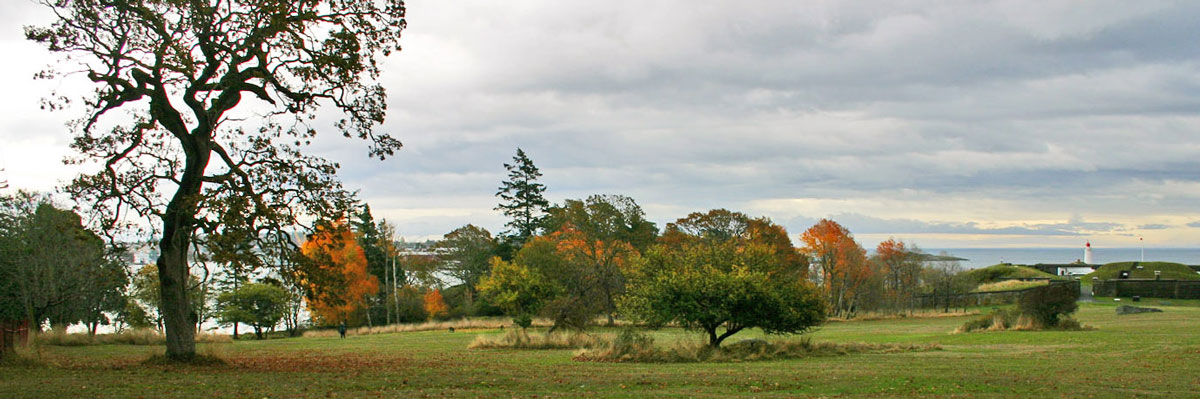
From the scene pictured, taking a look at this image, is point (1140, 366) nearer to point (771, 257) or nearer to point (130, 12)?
point (771, 257)

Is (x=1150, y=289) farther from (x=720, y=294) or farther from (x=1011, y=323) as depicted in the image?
(x=720, y=294)

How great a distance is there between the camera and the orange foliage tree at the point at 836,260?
225 feet

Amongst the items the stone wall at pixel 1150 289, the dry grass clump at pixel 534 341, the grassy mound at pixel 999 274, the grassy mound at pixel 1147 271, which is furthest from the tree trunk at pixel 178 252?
the grassy mound at pixel 1147 271

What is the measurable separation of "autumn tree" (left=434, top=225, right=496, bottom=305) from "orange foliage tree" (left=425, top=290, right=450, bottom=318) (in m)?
8.55

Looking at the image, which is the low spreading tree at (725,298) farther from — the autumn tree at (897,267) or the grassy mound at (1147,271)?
the grassy mound at (1147,271)

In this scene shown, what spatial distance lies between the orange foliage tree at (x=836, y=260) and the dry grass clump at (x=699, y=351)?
141 feet

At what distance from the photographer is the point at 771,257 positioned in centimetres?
2630

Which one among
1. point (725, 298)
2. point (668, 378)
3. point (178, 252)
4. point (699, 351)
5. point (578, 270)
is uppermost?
point (178, 252)

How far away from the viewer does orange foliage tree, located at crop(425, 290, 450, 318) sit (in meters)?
67.1

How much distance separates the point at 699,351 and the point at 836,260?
49.7 m

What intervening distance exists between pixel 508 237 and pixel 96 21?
63601 millimetres

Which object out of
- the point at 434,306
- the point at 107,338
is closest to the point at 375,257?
the point at 434,306

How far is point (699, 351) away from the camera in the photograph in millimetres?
23219

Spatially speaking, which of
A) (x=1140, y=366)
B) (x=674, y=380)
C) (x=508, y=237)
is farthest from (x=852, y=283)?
(x=674, y=380)
